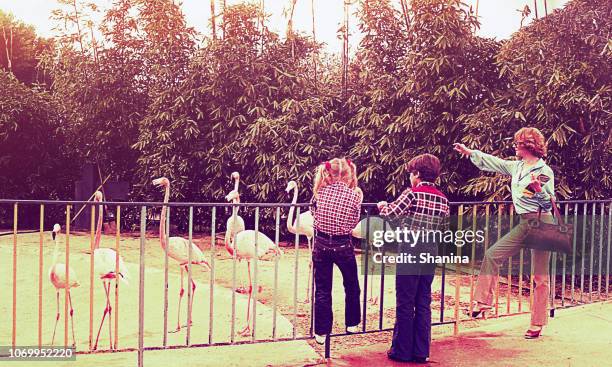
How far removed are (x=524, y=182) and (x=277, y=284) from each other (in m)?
1.98

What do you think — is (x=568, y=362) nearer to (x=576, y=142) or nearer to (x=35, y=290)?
(x=576, y=142)

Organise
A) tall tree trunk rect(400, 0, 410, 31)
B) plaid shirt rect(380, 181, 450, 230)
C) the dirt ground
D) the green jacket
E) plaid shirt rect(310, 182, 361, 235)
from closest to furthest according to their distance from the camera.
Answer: plaid shirt rect(380, 181, 450, 230), plaid shirt rect(310, 182, 361, 235), the green jacket, the dirt ground, tall tree trunk rect(400, 0, 410, 31)

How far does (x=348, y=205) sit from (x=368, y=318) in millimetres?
2374

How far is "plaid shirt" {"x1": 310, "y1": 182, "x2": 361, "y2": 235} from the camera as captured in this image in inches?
162

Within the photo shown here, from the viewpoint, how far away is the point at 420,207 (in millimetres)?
4016

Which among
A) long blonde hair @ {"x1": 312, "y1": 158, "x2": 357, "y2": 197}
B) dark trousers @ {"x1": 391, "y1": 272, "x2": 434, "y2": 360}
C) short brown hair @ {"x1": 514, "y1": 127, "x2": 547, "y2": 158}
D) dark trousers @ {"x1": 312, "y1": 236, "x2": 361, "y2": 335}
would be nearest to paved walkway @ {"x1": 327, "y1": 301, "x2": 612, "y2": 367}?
dark trousers @ {"x1": 391, "y1": 272, "x2": 434, "y2": 360}

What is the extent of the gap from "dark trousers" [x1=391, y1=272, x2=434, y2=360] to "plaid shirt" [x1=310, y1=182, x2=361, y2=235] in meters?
0.48

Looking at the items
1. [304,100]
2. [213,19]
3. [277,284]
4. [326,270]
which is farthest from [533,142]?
[213,19]

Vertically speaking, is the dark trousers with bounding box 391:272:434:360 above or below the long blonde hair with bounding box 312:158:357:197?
below

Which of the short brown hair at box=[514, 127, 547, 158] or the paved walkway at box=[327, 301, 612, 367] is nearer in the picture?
the paved walkway at box=[327, 301, 612, 367]

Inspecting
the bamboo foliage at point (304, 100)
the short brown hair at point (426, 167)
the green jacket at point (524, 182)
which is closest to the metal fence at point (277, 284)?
the green jacket at point (524, 182)

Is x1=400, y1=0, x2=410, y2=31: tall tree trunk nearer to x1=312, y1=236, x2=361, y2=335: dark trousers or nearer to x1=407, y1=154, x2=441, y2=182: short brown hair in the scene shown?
x1=407, y1=154, x2=441, y2=182: short brown hair

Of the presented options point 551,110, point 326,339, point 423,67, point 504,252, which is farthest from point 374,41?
point 326,339

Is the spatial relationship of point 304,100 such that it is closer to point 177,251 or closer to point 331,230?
point 177,251
